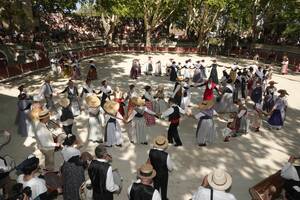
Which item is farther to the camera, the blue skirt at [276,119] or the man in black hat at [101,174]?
the blue skirt at [276,119]

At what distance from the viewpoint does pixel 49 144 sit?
22.6ft

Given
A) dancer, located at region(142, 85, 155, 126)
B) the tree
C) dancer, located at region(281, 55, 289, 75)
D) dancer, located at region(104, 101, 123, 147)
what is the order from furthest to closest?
the tree < dancer, located at region(281, 55, 289, 75) < dancer, located at region(142, 85, 155, 126) < dancer, located at region(104, 101, 123, 147)

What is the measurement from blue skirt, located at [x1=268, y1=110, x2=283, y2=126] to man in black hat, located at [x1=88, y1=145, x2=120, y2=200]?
7.66 meters

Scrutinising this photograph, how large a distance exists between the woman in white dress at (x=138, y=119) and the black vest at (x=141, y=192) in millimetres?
4518

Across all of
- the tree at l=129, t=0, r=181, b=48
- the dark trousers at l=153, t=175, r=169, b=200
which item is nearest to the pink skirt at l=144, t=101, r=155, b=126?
the dark trousers at l=153, t=175, r=169, b=200

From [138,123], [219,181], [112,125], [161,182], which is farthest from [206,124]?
[219,181]

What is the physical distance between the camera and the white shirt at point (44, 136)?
22.3 feet

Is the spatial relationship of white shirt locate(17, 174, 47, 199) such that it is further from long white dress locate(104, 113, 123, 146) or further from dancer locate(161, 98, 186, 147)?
dancer locate(161, 98, 186, 147)

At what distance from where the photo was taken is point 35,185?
16.9 feet

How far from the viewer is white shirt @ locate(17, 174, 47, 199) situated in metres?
5.11

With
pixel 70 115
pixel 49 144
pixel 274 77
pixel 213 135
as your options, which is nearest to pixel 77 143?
pixel 49 144

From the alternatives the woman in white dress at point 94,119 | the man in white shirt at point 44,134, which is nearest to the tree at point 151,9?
the woman in white dress at point 94,119

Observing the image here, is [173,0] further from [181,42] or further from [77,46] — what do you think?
[77,46]

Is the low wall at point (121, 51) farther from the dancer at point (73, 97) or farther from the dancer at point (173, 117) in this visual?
the dancer at point (173, 117)
